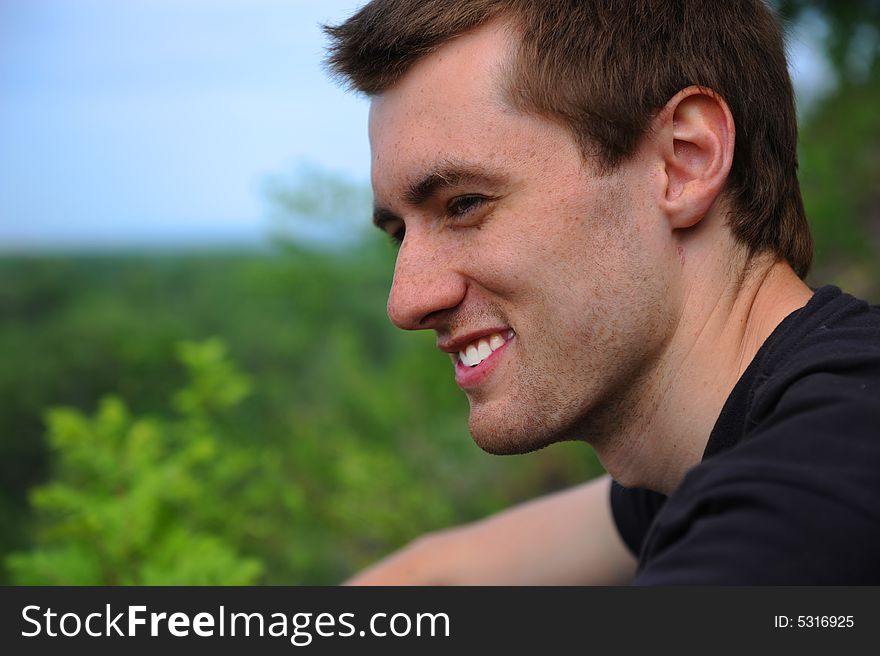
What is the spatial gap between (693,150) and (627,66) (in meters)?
0.23

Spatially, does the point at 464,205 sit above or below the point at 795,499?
above

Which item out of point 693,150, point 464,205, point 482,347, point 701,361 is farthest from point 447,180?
point 701,361

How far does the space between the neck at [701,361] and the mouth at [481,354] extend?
1.04 ft

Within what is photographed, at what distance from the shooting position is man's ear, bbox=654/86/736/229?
1956 mm

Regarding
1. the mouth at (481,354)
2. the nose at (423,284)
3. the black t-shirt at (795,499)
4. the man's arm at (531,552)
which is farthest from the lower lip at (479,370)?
the man's arm at (531,552)

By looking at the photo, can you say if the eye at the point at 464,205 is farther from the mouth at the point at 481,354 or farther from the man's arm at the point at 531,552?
the man's arm at the point at 531,552

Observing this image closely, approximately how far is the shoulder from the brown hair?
676 millimetres

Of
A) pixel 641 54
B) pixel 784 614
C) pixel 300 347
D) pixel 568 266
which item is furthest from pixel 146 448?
pixel 300 347

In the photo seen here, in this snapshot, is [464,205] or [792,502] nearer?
[792,502]

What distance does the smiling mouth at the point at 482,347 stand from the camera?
2.01 meters

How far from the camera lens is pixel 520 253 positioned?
191 centimetres

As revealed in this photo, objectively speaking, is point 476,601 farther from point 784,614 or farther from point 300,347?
point 300,347

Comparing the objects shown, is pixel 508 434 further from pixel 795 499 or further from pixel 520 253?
pixel 795 499

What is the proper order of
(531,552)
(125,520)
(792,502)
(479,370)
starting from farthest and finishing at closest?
(531,552), (125,520), (479,370), (792,502)
